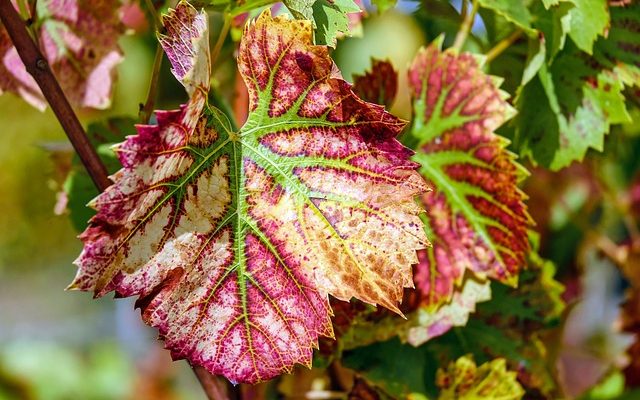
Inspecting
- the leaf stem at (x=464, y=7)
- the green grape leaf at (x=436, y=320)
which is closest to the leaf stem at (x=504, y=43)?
the leaf stem at (x=464, y=7)

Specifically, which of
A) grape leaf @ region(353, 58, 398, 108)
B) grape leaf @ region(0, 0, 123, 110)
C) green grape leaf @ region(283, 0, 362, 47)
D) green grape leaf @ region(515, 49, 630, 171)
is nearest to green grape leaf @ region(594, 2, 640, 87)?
green grape leaf @ region(515, 49, 630, 171)

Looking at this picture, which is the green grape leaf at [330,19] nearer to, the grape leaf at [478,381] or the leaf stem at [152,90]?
the leaf stem at [152,90]

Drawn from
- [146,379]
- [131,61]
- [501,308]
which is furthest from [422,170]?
[146,379]

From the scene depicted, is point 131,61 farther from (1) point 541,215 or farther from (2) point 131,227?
(2) point 131,227

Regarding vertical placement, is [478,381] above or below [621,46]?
below

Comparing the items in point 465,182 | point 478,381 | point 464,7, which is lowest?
point 478,381

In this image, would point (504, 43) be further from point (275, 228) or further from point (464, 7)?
point (275, 228)

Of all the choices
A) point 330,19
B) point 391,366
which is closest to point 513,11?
point 330,19

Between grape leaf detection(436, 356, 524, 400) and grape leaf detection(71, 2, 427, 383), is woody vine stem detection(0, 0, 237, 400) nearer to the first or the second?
grape leaf detection(71, 2, 427, 383)
